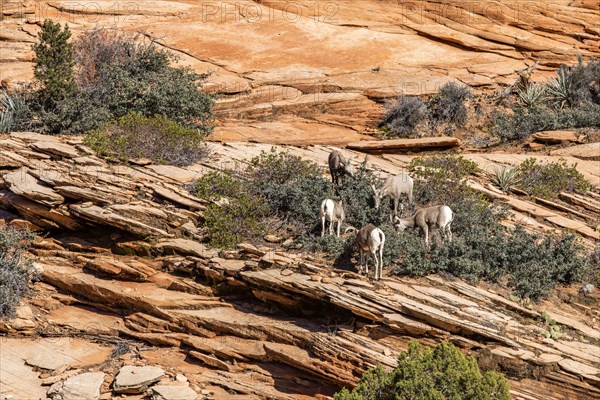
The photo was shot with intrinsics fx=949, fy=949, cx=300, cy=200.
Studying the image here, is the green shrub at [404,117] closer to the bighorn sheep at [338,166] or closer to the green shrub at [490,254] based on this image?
the bighorn sheep at [338,166]

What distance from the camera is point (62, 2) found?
29.4m

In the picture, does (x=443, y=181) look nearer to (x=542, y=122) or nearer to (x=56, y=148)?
(x=542, y=122)

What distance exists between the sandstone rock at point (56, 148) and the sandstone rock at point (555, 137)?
11.3m

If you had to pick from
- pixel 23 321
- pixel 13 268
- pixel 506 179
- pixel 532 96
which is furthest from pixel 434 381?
pixel 532 96

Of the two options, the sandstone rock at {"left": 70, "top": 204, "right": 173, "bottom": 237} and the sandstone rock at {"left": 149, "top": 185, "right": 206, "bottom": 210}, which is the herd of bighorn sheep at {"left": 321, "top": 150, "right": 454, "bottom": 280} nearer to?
the sandstone rock at {"left": 149, "top": 185, "right": 206, "bottom": 210}

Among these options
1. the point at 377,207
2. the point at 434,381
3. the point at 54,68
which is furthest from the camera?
the point at 54,68

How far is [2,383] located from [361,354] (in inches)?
231

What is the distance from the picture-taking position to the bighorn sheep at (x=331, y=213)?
16.7 meters

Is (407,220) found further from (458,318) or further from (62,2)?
(62,2)

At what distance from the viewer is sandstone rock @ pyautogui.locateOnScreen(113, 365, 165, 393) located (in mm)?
15031

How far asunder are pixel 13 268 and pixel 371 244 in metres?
6.93

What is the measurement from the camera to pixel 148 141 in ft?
66.4

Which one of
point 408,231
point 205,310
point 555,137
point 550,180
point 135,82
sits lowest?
point 205,310

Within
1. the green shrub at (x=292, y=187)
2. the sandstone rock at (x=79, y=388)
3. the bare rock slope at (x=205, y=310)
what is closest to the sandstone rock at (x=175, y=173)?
the bare rock slope at (x=205, y=310)
